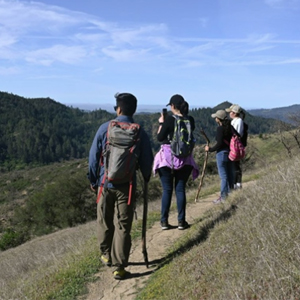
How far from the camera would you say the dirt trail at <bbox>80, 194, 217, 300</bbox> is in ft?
12.6

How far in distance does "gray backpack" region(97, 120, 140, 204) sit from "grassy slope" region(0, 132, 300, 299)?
3.50 feet

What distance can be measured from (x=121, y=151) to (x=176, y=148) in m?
1.19

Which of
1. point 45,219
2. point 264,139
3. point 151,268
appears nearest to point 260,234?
point 151,268

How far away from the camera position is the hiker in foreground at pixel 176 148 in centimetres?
474

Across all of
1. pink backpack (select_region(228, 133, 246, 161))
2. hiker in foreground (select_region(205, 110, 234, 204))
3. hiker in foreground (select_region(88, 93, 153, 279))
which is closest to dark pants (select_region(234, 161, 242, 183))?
hiker in foreground (select_region(205, 110, 234, 204))

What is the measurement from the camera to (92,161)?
403 cm

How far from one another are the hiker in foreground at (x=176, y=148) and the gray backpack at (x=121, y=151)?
953 millimetres

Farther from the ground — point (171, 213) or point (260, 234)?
point (260, 234)

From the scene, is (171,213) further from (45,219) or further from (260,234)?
(45,219)

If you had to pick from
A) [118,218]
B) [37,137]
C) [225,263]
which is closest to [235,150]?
[118,218]

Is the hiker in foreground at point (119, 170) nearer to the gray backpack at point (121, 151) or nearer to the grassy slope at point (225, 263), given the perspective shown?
the gray backpack at point (121, 151)

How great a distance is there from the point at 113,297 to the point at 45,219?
94.4ft

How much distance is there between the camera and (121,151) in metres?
3.78

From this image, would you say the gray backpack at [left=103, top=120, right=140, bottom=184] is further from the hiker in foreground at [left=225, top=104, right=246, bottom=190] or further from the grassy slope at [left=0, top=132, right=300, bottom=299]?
the hiker in foreground at [left=225, top=104, right=246, bottom=190]
